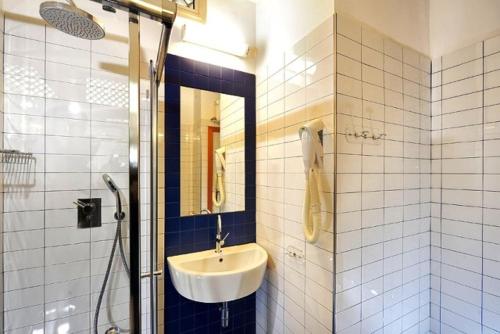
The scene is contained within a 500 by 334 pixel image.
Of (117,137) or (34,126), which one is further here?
(117,137)

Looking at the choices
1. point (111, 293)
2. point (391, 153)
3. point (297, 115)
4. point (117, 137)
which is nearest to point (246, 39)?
point (297, 115)

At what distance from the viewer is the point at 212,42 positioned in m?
1.62

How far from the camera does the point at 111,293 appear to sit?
132 cm

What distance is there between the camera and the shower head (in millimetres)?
835

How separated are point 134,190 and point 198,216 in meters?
0.80

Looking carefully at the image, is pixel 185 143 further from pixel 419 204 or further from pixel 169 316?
pixel 419 204

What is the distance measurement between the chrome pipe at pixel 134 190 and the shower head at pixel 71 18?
0.54ft

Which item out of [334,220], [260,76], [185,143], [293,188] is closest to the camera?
[334,220]

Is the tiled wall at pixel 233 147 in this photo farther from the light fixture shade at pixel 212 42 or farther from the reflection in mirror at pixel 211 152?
the light fixture shade at pixel 212 42

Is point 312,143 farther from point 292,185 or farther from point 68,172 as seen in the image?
point 68,172

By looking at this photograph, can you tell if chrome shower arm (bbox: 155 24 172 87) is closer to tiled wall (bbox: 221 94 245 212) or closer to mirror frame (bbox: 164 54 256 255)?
mirror frame (bbox: 164 54 256 255)

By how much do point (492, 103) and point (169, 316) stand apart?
2.23m

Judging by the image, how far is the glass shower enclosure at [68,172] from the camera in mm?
1136

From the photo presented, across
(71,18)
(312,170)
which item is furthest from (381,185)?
(71,18)
